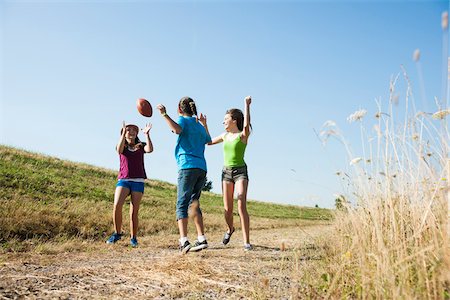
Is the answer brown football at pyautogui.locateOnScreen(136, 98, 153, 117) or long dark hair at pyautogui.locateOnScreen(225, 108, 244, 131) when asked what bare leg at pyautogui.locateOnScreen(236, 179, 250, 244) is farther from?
brown football at pyautogui.locateOnScreen(136, 98, 153, 117)

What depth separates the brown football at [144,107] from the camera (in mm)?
6359

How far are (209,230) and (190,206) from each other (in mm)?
5240

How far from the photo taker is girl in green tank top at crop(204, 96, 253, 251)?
6.01 metres

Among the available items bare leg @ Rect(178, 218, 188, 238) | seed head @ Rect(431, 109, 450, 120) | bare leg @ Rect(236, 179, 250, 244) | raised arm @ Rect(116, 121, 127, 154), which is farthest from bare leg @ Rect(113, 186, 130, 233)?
seed head @ Rect(431, 109, 450, 120)

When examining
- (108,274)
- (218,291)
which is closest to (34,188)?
(108,274)

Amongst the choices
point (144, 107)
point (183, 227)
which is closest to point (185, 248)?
point (183, 227)

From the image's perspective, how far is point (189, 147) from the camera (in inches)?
220

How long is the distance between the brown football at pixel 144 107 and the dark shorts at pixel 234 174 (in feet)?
5.31

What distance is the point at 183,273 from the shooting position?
3.57m

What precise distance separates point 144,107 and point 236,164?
1.83 m

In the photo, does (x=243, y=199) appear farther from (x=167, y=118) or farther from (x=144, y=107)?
(x=144, y=107)

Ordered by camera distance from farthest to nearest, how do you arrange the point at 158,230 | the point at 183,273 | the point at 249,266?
1. the point at 158,230
2. the point at 249,266
3. the point at 183,273

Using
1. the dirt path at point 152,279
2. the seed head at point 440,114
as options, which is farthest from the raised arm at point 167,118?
the seed head at point 440,114

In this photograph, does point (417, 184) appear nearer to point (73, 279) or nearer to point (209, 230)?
point (73, 279)
